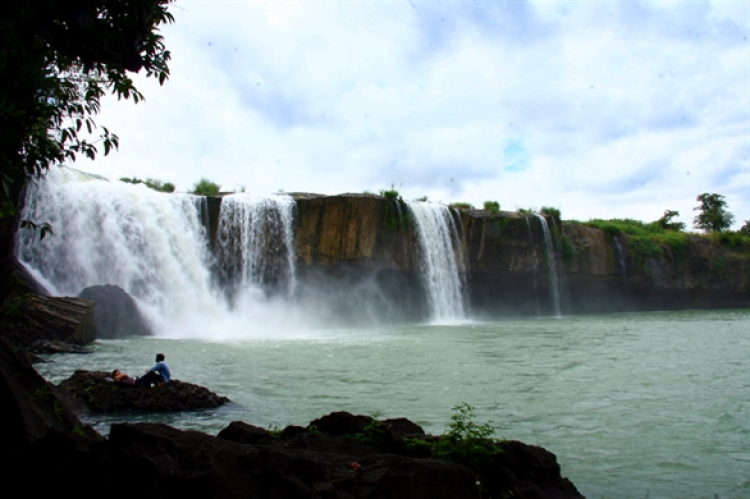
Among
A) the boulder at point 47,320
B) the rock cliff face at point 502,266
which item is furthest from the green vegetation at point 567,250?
the boulder at point 47,320

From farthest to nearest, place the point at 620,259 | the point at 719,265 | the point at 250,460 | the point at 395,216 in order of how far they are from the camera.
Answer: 1. the point at 719,265
2. the point at 620,259
3. the point at 395,216
4. the point at 250,460

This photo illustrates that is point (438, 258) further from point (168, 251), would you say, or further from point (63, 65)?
point (63, 65)

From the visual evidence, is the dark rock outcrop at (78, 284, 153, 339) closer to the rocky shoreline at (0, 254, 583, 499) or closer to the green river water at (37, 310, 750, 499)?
the green river water at (37, 310, 750, 499)

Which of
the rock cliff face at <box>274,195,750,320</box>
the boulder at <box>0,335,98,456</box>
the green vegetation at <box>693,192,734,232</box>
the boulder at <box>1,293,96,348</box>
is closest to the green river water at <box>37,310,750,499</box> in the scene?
the boulder at <box>1,293,96,348</box>

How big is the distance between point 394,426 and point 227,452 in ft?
5.40

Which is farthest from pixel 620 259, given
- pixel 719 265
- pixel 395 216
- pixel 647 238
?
pixel 395 216

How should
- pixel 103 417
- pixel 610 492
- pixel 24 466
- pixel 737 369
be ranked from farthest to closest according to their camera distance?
pixel 737 369 → pixel 103 417 → pixel 610 492 → pixel 24 466

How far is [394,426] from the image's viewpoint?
4.91 metres

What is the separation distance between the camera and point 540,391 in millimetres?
8969

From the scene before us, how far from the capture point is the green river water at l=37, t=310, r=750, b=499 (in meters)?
5.63

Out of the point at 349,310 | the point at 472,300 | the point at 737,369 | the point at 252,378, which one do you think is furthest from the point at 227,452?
the point at 472,300

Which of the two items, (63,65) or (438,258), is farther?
(438,258)

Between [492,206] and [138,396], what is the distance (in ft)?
79.3

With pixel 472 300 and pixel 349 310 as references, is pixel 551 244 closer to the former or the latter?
pixel 472 300
